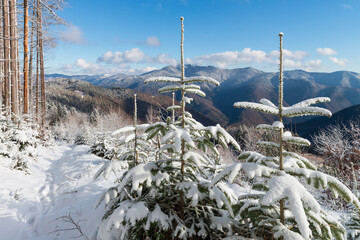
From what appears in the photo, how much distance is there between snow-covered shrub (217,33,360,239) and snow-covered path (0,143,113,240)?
92.5 inches

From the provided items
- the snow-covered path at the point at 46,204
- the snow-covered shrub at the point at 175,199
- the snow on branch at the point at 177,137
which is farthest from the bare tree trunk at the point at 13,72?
the snow on branch at the point at 177,137

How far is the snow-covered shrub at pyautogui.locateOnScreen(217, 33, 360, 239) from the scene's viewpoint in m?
1.18

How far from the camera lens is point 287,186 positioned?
4.01ft

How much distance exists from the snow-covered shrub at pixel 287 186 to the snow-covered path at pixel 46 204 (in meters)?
2.35

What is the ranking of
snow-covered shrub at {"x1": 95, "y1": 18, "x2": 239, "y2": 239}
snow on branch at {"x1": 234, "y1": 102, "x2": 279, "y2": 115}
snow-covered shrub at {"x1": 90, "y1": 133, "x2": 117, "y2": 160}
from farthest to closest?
snow-covered shrub at {"x1": 90, "y1": 133, "x2": 117, "y2": 160} < snow-covered shrub at {"x1": 95, "y1": 18, "x2": 239, "y2": 239} < snow on branch at {"x1": 234, "y1": 102, "x2": 279, "y2": 115}

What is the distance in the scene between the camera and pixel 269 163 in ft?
5.39

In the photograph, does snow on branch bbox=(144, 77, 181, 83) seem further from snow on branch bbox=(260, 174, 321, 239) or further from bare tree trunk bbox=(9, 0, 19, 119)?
bare tree trunk bbox=(9, 0, 19, 119)

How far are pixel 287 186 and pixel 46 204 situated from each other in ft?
16.6

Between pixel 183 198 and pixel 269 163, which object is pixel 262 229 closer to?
pixel 269 163

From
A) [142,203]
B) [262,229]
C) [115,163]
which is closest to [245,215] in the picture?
[262,229]

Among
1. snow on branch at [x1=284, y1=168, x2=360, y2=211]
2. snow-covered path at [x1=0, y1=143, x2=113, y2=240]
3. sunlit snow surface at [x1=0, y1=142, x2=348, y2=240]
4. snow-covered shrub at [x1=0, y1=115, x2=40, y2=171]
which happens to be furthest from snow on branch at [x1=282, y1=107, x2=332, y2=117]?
snow-covered shrub at [x1=0, y1=115, x2=40, y2=171]

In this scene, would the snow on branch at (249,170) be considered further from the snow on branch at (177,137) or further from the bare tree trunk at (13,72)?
the bare tree trunk at (13,72)

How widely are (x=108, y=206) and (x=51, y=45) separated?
14.1 m

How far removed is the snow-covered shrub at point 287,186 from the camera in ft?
3.88
